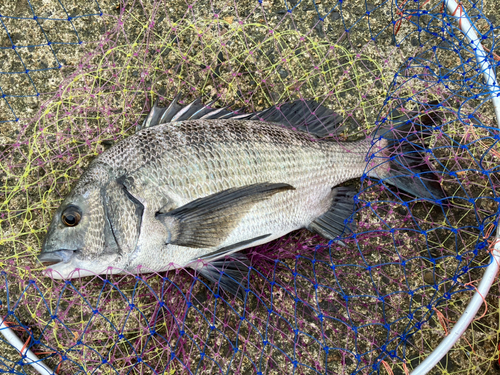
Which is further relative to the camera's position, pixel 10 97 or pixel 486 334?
pixel 10 97

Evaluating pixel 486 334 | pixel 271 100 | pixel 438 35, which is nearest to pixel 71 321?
pixel 271 100

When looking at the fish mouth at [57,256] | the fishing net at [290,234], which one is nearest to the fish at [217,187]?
the fish mouth at [57,256]

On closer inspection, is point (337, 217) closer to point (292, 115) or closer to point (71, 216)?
point (292, 115)

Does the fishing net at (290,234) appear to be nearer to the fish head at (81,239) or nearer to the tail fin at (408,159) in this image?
the tail fin at (408,159)

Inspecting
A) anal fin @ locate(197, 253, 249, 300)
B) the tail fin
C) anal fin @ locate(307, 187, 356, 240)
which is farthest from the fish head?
the tail fin

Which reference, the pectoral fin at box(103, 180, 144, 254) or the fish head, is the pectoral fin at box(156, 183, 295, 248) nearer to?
the pectoral fin at box(103, 180, 144, 254)

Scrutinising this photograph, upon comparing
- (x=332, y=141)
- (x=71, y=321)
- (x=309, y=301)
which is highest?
(x=332, y=141)

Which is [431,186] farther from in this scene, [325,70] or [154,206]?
[154,206]

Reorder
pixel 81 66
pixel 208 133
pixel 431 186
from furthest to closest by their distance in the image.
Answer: pixel 81 66, pixel 431 186, pixel 208 133
